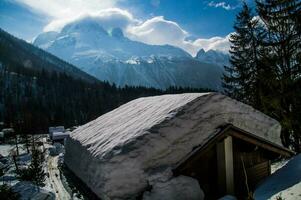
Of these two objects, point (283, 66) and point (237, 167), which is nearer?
point (237, 167)

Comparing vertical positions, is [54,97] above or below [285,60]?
below

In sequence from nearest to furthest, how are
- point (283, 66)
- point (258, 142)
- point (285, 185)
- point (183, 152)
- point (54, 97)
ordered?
1. point (183, 152)
2. point (285, 185)
3. point (258, 142)
4. point (283, 66)
5. point (54, 97)

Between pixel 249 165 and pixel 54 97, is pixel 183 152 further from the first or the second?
pixel 54 97

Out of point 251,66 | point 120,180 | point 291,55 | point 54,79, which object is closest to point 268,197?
point 120,180

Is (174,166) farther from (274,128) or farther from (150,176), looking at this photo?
(274,128)

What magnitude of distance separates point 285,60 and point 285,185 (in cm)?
1245

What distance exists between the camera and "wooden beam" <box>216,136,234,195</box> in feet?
35.7

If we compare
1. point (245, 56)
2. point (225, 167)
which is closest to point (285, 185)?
point (225, 167)

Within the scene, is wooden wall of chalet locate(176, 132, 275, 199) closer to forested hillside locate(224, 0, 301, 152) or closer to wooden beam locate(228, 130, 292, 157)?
wooden beam locate(228, 130, 292, 157)

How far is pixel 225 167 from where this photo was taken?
1093 cm

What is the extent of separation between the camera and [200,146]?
1020 centimetres

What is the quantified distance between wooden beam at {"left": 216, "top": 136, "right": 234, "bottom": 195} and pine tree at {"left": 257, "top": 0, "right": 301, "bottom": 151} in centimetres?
938

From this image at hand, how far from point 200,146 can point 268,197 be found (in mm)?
2598

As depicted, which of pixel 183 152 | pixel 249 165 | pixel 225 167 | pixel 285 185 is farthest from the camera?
pixel 249 165
